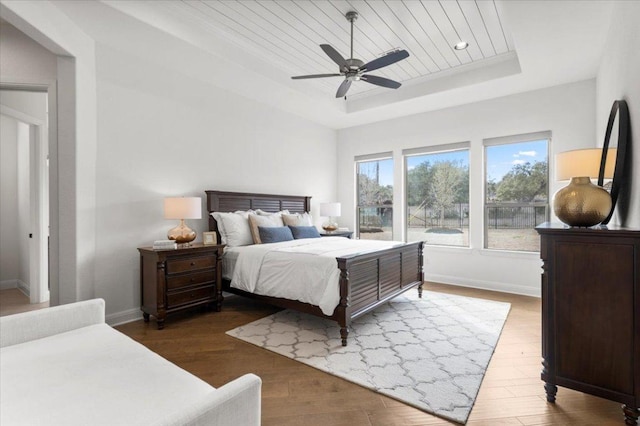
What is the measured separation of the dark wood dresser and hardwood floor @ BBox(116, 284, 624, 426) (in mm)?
172

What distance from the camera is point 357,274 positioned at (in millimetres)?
2941

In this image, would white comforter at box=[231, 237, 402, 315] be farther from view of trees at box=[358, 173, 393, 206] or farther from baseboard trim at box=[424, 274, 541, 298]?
view of trees at box=[358, 173, 393, 206]

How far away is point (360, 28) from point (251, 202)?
105 inches

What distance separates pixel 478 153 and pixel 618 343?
11.8 feet

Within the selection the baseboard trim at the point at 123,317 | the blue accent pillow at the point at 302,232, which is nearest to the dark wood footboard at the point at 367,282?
the baseboard trim at the point at 123,317

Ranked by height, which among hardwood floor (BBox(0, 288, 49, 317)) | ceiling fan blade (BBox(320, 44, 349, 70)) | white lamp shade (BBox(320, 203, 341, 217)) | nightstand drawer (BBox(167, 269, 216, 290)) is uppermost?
ceiling fan blade (BBox(320, 44, 349, 70))

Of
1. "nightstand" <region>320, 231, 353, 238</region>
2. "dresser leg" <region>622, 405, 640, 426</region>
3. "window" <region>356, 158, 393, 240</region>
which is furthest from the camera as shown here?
"window" <region>356, 158, 393, 240</region>

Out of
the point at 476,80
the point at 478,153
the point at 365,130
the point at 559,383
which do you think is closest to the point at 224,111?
the point at 365,130

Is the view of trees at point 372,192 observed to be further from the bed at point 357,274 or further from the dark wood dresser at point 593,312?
the dark wood dresser at point 593,312

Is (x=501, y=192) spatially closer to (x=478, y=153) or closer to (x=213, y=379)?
(x=478, y=153)

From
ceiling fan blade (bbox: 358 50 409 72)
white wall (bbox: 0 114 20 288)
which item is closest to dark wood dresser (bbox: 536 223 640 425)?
ceiling fan blade (bbox: 358 50 409 72)

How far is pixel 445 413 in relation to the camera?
1825mm

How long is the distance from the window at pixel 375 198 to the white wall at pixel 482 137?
0.20 meters

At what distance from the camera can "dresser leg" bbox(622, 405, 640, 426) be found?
1679mm
